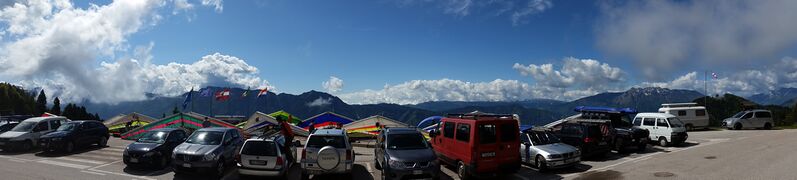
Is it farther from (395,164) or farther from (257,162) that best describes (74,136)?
(395,164)

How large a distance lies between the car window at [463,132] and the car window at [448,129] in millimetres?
646

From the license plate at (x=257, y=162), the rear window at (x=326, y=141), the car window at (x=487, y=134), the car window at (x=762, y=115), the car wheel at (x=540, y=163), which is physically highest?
→ the car window at (x=762, y=115)

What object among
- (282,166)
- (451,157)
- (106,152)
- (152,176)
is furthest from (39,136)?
(451,157)

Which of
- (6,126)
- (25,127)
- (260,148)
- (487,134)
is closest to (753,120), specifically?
(487,134)

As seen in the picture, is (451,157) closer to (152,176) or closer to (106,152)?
(152,176)

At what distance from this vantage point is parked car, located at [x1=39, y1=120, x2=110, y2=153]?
20.3 m

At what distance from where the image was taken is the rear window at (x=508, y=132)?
13977 mm

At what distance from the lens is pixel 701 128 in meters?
36.8

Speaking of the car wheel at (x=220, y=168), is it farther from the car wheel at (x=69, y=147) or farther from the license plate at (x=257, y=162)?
the car wheel at (x=69, y=147)

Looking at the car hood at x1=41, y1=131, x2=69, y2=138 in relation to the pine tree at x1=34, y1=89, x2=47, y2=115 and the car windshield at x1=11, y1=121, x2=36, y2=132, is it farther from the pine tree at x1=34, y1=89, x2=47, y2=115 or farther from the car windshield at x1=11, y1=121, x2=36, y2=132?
the pine tree at x1=34, y1=89, x2=47, y2=115

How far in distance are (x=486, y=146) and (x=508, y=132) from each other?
1.02m

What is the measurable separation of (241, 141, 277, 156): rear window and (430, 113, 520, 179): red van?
600 cm

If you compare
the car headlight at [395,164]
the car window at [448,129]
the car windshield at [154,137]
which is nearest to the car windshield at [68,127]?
the car windshield at [154,137]

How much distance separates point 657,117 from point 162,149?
83.5 ft
